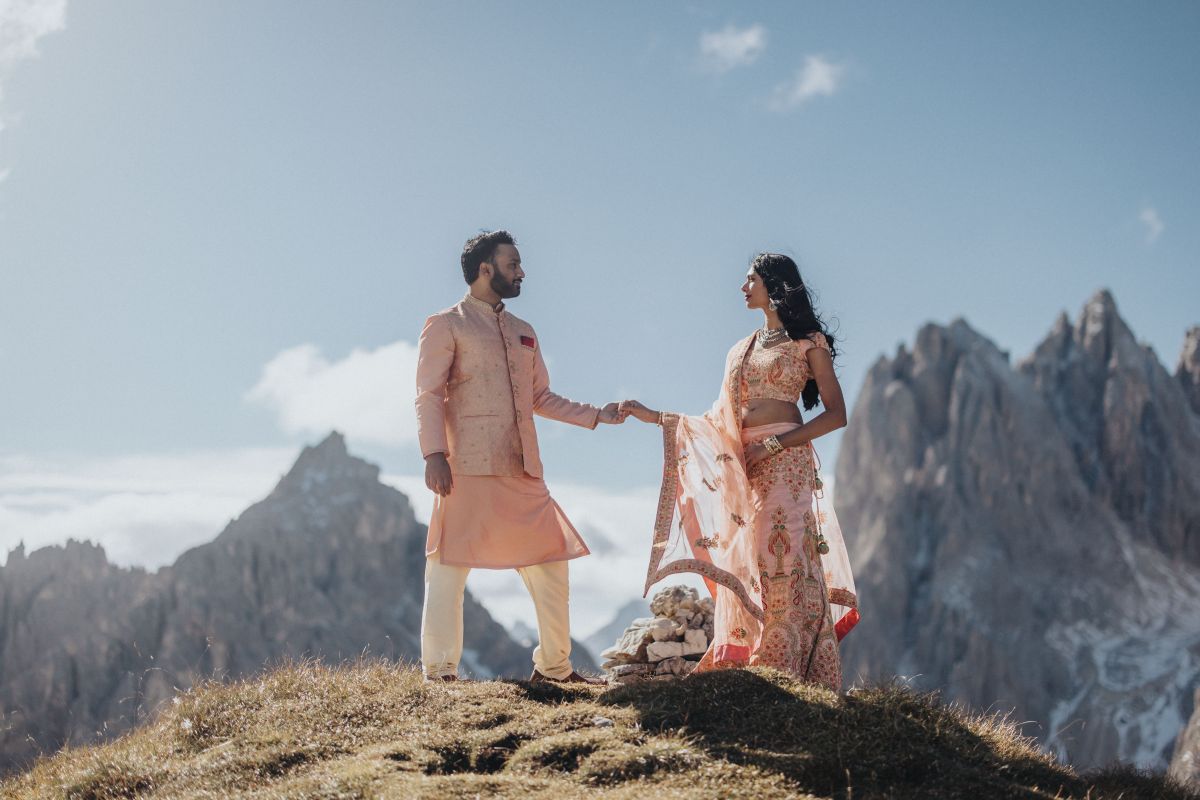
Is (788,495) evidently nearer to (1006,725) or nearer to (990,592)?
(1006,725)

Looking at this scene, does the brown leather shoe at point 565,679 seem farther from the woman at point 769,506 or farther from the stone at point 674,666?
the stone at point 674,666

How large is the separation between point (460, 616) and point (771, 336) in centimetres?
343

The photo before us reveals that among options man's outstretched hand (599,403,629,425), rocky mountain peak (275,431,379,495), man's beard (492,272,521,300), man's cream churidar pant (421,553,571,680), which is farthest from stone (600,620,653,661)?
rocky mountain peak (275,431,379,495)

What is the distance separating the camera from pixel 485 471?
9.05 meters

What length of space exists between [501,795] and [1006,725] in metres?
4.24

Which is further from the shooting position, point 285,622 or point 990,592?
point 285,622

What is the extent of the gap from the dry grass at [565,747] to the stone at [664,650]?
11.2 ft

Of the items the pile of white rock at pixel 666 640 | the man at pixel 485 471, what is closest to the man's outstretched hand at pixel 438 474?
the man at pixel 485 471

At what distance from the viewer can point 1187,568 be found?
130 meters

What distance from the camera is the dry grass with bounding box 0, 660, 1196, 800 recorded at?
6.39 metres

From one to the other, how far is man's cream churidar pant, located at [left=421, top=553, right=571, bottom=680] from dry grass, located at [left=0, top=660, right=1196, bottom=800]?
0.97ft

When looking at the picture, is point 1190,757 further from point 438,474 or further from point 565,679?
point 438,474

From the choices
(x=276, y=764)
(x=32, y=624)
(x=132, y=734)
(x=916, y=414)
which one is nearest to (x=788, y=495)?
(x=276, y=764)

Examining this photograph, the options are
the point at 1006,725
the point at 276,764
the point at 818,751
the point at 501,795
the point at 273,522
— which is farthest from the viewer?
the point at 273,522
